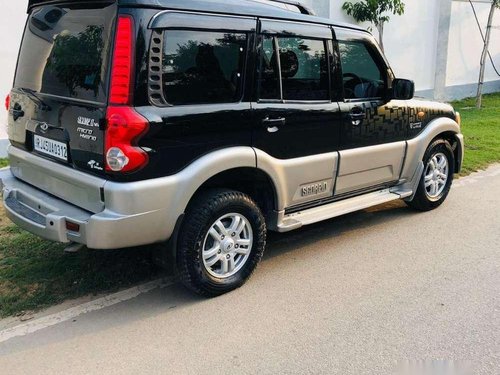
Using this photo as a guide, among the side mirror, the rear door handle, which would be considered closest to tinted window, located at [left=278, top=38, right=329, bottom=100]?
the side mirror

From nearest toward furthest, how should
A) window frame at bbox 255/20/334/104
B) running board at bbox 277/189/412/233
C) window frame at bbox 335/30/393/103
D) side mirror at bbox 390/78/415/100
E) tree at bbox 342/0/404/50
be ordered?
window frame at bbox 255/20/334/104, running board at bbox 277/189/412/233, window frame at bbox 335/30/393/103, side mirror at bbox 390/78/415/100, tree at bbox 342/0/404/50

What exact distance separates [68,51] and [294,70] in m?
1.70

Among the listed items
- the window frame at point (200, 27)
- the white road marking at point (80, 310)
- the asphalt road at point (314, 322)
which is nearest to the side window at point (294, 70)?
the window frame at point (200, 27)

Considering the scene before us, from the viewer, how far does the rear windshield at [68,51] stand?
3.25 metres

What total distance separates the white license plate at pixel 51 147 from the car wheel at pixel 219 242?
96 cm

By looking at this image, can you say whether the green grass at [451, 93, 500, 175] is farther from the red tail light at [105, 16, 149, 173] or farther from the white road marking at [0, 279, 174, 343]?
the red tail light at [105, 16, 149, 173]

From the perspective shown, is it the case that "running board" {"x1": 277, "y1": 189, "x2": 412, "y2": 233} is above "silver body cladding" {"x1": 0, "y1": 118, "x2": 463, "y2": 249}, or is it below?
below

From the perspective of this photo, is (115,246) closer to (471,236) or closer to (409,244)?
(409,244)

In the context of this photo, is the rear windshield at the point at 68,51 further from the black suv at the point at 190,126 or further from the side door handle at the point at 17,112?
the side door handle at the point at 17,112

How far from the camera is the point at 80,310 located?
3572 millimetres

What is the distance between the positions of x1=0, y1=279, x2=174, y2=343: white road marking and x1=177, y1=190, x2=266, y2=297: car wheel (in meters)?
0.45

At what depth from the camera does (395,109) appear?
496 cm

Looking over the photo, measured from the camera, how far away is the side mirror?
15.8 feet

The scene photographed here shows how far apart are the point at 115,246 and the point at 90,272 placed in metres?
0.93
